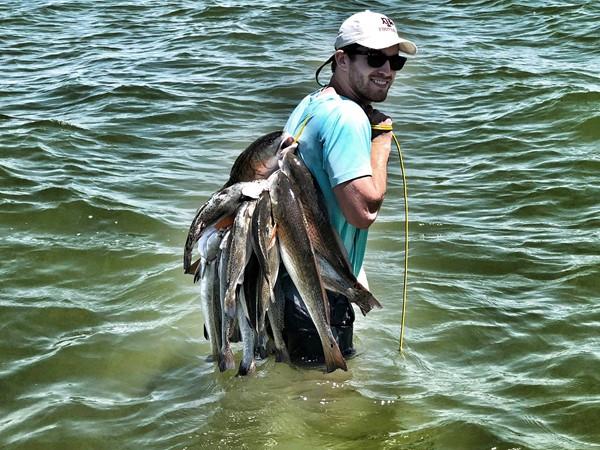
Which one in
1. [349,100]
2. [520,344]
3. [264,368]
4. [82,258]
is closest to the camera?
[349,100]

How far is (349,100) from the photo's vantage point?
5078 millimetres

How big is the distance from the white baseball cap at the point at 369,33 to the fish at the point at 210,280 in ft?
4.04

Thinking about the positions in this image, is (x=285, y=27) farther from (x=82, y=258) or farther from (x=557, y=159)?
(x=82, y=258)

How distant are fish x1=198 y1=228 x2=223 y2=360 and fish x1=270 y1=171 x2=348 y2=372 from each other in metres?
0.37

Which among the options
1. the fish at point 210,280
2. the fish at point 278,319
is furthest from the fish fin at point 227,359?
the fish at point 278,319

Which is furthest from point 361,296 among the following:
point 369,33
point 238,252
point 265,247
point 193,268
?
point 369,33

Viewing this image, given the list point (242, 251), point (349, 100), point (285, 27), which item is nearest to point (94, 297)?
point (242, 251)

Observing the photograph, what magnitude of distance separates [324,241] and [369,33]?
1109mm

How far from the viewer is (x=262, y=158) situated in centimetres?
523

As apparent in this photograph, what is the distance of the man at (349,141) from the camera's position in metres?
4.91

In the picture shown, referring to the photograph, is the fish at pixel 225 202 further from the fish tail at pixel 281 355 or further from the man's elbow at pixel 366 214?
the fish tail at pixel 281 355

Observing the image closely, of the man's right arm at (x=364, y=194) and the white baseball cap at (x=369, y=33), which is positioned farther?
the white baseball cap at (x=369, y=33)

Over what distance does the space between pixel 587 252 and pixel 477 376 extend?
8.18 feet

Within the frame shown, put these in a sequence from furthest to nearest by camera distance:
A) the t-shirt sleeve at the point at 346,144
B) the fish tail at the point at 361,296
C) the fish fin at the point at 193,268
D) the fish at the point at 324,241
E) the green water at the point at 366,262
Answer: the green water at the point at 366,262, the fish fin at the point at 193,268, the fish tail at the point at 361,296, the fish at the point at 324,241, the t-shirt sleeve at the point at 346,144
